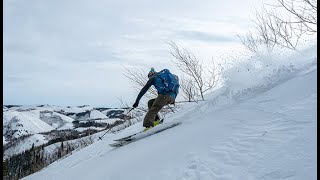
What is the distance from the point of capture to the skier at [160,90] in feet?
30.8

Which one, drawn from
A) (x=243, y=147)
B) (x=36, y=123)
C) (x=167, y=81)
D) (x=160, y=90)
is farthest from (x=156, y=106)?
(x=36, y=123)

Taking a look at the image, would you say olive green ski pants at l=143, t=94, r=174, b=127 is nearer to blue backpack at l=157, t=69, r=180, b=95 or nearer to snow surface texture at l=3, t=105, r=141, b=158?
blue backpack at l=157, t=69, r=180, b=95

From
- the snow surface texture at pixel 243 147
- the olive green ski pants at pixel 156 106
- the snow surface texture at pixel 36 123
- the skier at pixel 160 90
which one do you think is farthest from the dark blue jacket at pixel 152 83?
the snow surface texture at pixel 36 123

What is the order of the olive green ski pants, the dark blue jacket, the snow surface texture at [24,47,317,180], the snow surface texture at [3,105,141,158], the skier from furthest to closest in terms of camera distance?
the snow surface texture at [3,105,141,158] → the olive green ski pants → the skier → the dark blue jacket → the snow surface texture at [24,47,317,180]

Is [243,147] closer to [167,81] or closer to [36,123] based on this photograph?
[167,81]

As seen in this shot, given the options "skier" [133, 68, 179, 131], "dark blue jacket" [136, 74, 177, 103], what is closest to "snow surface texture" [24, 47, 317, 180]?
"dark blue jacket" [136, 74, 177, 103]

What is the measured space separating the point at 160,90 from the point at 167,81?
0.95 ft

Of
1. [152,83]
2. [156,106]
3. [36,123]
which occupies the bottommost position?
[36,123]

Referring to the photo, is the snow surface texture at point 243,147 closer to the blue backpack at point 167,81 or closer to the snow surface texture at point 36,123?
the blue backpack at point 167,81

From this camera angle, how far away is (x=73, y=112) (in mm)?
196375

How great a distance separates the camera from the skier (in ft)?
30.8

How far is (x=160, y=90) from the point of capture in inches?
378

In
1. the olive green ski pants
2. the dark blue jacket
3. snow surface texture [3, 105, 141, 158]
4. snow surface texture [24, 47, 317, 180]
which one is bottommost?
snow surface texture [3, 105, 141, 158]

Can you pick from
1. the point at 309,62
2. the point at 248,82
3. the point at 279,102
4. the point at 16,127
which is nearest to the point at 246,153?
the point at 279,102
